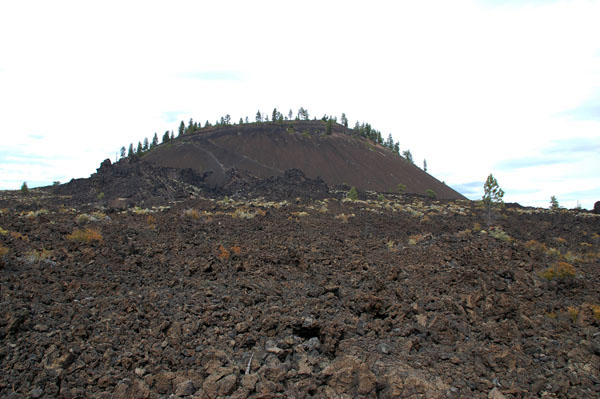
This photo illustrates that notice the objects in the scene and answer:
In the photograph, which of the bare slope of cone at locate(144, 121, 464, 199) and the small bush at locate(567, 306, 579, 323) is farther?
the bare slope of cone at locate(144, 121, 464, 199)

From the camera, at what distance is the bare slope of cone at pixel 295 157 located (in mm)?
58344

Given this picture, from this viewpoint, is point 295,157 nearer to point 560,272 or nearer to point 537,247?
point 537,247

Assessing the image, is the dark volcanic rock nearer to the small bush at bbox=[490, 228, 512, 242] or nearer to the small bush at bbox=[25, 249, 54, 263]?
the small bush at bbox=[490, 228, 512, 242]

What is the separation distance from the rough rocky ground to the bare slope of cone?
43.3 m

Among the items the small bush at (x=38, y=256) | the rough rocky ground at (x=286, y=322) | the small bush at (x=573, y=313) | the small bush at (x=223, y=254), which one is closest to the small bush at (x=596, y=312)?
the rough rocky ground at (x=286, y=322)

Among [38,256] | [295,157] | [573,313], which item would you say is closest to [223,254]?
[38,256]

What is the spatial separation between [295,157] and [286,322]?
59268mm

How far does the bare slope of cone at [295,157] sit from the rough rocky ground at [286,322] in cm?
4328

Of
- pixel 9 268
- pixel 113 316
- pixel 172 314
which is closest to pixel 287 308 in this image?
pixel 172 314

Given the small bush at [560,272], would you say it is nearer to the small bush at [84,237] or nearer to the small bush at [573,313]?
the small bush at [573,313]

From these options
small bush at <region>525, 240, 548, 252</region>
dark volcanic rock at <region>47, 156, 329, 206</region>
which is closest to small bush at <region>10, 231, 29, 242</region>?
small bush at <region>525, 240, 548, 252</region>

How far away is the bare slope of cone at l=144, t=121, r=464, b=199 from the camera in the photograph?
58.3 meters

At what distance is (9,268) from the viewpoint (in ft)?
22.6

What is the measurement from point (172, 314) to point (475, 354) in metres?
4.40
